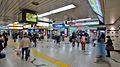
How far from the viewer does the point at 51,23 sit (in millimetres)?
13148

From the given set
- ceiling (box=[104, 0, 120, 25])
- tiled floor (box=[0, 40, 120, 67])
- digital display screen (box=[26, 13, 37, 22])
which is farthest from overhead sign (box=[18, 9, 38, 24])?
ceiling (box=[104, 0, 120, 25])

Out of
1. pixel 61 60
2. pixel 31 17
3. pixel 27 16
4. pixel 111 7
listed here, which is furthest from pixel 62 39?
pixel 111 7

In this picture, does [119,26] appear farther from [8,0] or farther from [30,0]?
[8,0]

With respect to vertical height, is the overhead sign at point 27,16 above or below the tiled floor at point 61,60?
above

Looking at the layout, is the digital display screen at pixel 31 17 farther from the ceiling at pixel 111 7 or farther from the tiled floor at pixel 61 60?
the ceiling at pixel 111 7

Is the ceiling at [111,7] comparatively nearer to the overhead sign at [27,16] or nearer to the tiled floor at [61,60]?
the tiled floor at [61,60]

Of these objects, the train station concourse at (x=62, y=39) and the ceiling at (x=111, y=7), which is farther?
the train station concourse at (x=62, y=39)

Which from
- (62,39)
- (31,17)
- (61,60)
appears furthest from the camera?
(62,39)

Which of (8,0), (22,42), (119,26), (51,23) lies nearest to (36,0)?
(8,0)

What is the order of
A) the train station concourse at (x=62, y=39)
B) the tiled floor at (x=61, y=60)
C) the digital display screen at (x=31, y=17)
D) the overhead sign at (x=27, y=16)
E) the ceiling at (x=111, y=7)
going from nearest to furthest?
the ceiling at (x=111, y=7)
the tiled floor at (x=61, y=60)
the train station concourse at (x=62, y=39)
the overhead sign at (x=27, y=16)
the digital display screen at (x=31, y=17)

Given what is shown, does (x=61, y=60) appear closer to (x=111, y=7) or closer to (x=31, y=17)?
(x=111, y=7)

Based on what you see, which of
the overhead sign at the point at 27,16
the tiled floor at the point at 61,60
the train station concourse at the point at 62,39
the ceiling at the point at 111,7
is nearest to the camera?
the ceiling at the point at 111,7

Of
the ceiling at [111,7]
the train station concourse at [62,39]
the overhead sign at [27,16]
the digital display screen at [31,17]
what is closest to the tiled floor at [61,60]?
the train station concourse at [62,39]

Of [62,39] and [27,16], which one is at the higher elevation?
[27,16]
